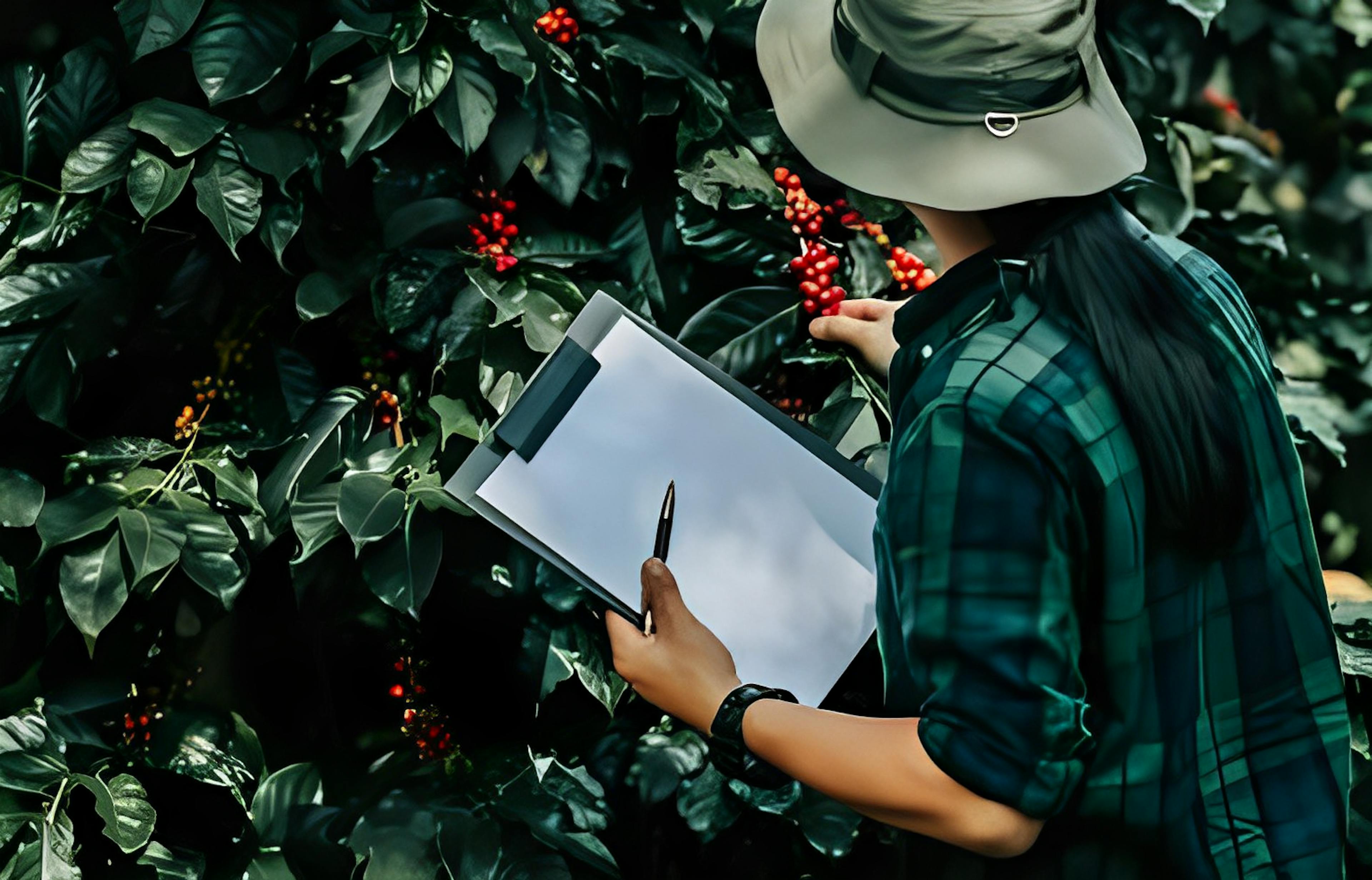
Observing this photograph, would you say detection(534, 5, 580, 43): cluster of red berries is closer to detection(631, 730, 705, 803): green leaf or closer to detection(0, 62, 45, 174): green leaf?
detection(0, 62, 45, 174): green leaf

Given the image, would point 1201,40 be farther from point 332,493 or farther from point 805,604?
point 332,493

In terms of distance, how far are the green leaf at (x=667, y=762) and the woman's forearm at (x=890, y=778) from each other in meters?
0.31

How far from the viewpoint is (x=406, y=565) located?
1.16 metres

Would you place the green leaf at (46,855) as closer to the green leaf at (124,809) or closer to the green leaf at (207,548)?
the green leaf at (124,809)

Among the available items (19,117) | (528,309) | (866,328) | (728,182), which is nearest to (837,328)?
(866,328)

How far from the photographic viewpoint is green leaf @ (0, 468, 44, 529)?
1196 mm

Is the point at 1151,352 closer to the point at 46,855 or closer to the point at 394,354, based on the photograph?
the point at 394,354

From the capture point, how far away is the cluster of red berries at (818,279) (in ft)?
3.95

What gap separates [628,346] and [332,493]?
0.92 feet

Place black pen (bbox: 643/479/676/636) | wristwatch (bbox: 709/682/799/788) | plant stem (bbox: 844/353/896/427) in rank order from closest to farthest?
1. wristwatch (bbox: 709/682/799/788)
2. black pen (bbox: 643/479/676/636)
3. plant stem (bbox: 844/353/896/427)

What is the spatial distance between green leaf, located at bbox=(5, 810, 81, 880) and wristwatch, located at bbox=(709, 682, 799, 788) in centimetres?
61

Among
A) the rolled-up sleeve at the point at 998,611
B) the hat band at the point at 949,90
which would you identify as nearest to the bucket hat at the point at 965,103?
the hat band at the point at 949,90

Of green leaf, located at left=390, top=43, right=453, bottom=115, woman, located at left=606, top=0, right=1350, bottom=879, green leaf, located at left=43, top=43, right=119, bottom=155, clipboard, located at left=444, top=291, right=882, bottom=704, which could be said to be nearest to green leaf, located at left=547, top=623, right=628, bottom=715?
clipboard, located at left=444, top=291, right=882, bottom=704

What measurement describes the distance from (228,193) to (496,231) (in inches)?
8.6
